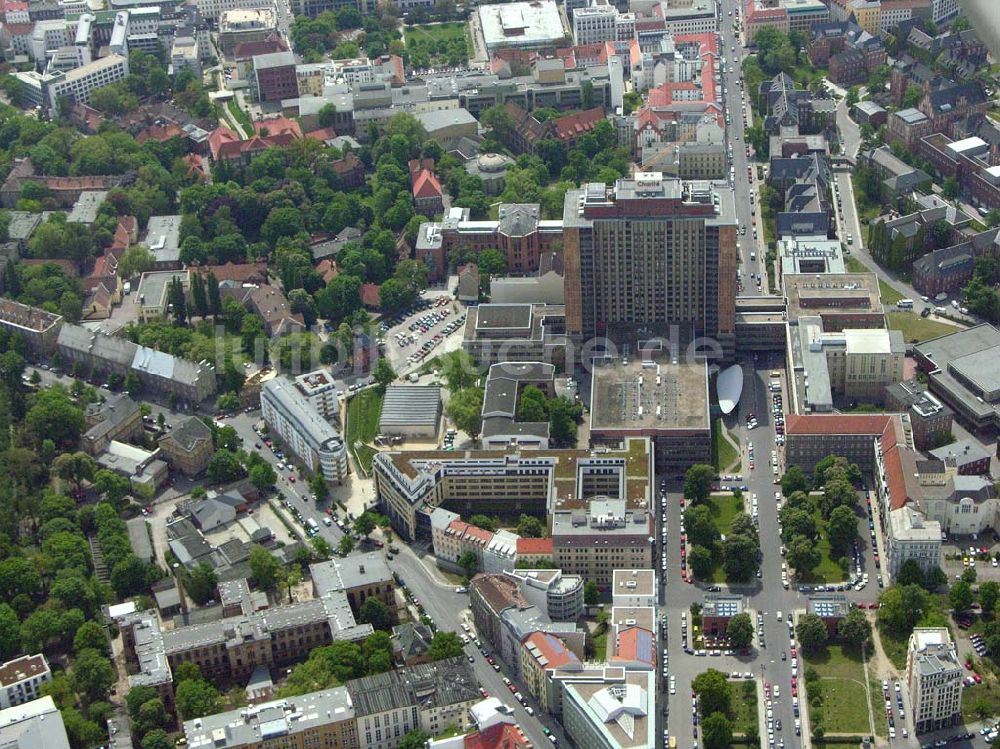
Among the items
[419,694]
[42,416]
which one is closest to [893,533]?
[419,694]

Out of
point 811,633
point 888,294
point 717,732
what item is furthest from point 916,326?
point 717,732

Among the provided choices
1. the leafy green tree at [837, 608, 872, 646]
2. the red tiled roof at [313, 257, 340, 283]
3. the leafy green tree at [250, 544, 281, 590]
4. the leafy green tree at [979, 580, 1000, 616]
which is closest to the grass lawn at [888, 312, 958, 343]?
the leafy green tree at [979, 580, 1000, 616]

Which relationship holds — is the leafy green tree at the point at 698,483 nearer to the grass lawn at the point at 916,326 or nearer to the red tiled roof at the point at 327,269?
the grass lawn at the point at 916,326

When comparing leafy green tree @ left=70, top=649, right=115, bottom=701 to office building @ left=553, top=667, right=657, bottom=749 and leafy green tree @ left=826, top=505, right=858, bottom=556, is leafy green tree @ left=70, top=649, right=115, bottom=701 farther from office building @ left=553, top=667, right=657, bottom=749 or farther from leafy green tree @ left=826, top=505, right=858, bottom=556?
leafy green tree @ left=826, top=505, right=858, bottom=556

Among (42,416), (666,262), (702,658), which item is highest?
(666,262)

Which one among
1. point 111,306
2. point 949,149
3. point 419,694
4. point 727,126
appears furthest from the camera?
point 727,126

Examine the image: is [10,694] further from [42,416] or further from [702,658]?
[702,658]

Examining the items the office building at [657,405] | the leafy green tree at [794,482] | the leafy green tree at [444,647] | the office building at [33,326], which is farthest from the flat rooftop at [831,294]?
the office building at [33,326]

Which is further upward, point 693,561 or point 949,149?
point 949,149

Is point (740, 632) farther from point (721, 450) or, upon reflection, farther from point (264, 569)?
point (264, 569)
